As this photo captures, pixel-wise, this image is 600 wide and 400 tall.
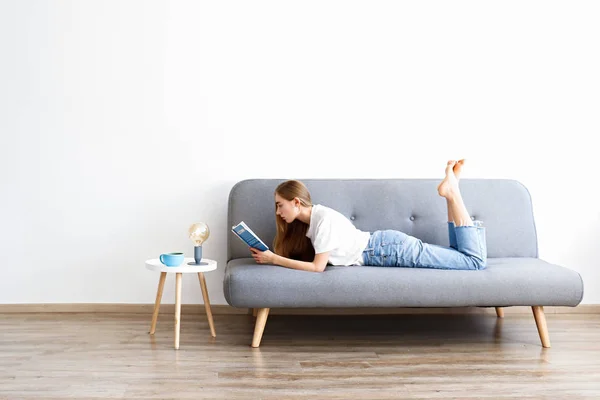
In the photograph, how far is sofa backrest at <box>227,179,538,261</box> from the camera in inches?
147

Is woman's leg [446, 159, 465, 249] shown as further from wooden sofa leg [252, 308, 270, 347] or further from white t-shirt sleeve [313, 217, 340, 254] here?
wooden sofa leg [252, 308, 270, 347]

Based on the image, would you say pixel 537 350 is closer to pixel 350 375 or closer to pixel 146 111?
pixel 350 375

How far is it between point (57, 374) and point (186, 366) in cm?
52

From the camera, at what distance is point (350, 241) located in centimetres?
334

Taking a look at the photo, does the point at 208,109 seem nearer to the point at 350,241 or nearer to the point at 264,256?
the point at 264,256

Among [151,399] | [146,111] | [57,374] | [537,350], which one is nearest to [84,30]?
[146,111]

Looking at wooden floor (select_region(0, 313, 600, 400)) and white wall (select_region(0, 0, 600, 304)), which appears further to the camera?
white wall (select_region(0, 0, 600, 304))

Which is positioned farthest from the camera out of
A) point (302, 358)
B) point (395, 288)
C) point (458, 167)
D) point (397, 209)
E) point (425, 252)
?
point (397, 209)

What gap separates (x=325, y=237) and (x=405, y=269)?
0.43m

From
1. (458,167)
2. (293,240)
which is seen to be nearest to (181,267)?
(293,240)

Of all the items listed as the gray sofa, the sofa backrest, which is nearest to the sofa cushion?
the gray sofa

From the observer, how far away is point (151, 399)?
A: 244 cm

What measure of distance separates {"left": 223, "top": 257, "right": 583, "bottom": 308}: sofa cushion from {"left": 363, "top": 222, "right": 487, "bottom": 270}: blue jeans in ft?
0.44

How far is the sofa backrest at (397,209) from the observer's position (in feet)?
12.2
